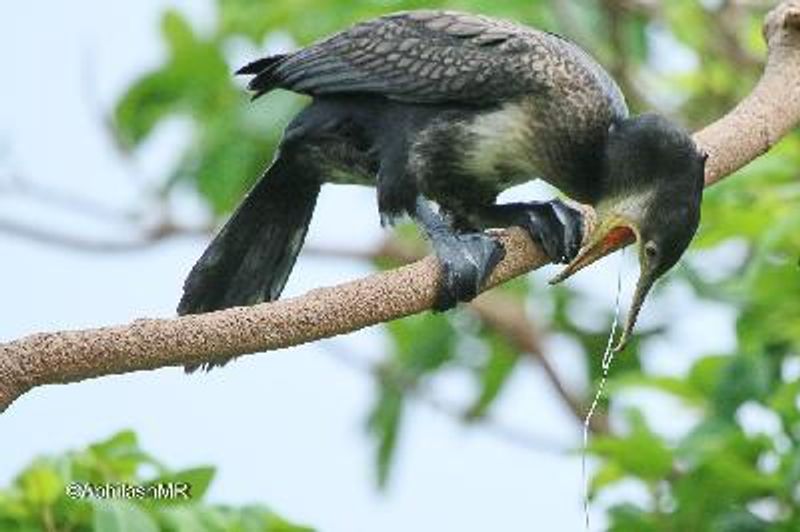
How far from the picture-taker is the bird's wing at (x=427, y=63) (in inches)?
187

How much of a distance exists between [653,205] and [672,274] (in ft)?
6.16

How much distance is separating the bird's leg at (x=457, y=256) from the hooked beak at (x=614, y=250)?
0.15 metres

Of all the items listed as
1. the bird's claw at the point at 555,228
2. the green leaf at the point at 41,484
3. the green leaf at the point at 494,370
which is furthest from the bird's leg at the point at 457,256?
the green leaf at the point at 494,370

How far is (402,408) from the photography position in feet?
24.7

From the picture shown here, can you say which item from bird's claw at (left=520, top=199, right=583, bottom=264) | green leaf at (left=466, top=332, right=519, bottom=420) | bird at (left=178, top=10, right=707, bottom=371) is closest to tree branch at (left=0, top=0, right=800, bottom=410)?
bird's claw at (left=520, top=199, right=583, bottom=264)

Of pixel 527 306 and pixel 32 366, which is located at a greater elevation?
pixel 32 366

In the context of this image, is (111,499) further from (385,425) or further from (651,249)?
(385,425)

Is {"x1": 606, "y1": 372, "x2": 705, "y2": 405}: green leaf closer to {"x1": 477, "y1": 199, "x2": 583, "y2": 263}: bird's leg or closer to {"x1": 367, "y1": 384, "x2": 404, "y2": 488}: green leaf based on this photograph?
{"x1": 477, "y1": 199, "x2": 583, "y2": 263}: bird's leg

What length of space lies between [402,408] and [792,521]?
2972 millimetres

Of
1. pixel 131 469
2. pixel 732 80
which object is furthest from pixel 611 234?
pixel 732 80

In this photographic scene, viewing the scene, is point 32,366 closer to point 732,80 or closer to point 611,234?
point 611,234

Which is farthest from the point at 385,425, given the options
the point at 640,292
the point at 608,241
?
the point at 640,292

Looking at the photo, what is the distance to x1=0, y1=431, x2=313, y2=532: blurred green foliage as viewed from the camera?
3.93 metres

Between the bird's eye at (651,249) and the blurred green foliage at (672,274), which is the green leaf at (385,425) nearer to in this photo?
the blurred green foliage at (672,274)
